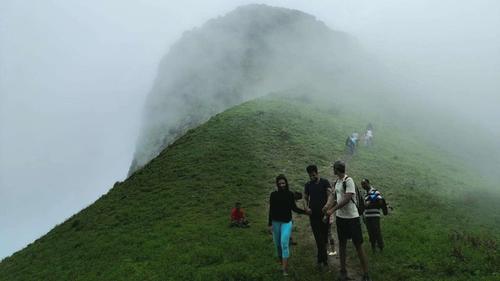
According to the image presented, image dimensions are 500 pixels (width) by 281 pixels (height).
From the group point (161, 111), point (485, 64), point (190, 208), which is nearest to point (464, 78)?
point (485, 64)

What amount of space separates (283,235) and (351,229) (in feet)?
→ 6.97

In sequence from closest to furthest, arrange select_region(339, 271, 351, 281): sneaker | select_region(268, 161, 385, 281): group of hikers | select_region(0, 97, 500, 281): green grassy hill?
select_region(268, 161, 385, 281): group of hikers < select_region(339, 271, 351, 281): sneaker < select_region(0, 97, 500, 281): green grassy hill

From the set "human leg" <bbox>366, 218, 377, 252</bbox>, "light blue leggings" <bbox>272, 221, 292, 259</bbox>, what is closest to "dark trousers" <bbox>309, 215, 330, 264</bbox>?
"light blue leggings" <bbox>272, 221, 292, 259</bbox>

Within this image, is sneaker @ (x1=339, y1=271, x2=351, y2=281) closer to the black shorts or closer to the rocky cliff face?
the black shorts

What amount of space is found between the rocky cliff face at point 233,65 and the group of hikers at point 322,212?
8451 cm

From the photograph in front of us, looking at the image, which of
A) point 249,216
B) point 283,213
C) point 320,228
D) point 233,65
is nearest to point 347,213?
point 320,228

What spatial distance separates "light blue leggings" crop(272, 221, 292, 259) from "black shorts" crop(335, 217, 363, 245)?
5.39ft

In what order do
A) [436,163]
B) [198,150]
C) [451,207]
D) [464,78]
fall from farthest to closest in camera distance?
[464,78], [436,163], [198,150], [451,207]

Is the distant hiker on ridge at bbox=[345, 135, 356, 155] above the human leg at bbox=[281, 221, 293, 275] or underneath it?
above

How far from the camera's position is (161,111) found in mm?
144000

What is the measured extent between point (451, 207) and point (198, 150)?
20.2 m

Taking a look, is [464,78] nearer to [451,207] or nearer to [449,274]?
[451,207]

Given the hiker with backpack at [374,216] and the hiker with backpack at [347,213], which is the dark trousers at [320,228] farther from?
the hiker with backpack at [374,216]

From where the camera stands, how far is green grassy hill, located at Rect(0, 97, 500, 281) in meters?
14.9
